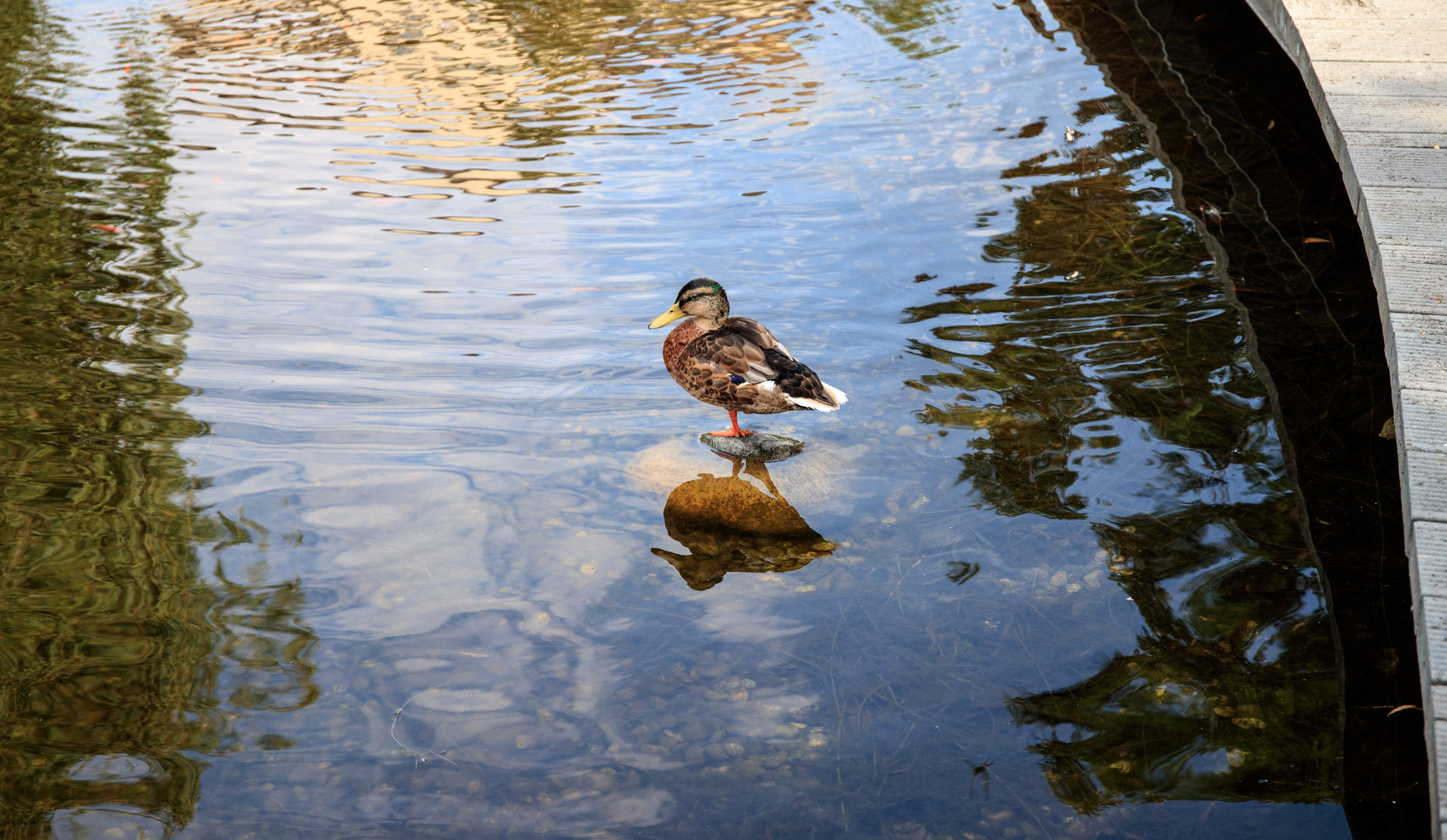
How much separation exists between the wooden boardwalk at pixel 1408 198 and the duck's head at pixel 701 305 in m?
2.40

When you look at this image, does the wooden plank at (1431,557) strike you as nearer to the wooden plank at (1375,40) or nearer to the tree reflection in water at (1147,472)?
the tree reflection in water at (1147,472)

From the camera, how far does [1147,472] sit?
4.12 metres

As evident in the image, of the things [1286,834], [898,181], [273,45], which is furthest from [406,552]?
[273,45]

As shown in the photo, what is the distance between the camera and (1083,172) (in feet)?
21.6

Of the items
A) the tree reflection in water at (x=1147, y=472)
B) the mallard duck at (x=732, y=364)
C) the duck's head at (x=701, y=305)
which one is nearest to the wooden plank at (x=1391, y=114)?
the tree reflection in water at (x=1147, y=472)

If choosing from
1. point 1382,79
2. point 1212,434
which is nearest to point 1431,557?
point 1212,434

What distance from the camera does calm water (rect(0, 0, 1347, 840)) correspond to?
3.02 meters

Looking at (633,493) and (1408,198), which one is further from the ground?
(1408,198)

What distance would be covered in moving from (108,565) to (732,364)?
94.1 inches

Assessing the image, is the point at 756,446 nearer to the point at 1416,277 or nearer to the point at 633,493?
the point at 633,493

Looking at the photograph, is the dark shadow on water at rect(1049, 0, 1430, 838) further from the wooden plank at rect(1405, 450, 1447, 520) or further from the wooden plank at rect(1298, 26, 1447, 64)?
the wooden plank at rect(1298, 26, 1447, 64)

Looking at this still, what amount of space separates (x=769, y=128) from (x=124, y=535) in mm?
4979

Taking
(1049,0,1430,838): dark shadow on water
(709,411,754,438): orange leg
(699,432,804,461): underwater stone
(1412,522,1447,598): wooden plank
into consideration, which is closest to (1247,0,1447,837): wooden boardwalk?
(1412,522,1447,598): wooden plank

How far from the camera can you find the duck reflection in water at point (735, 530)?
12.8 feet
